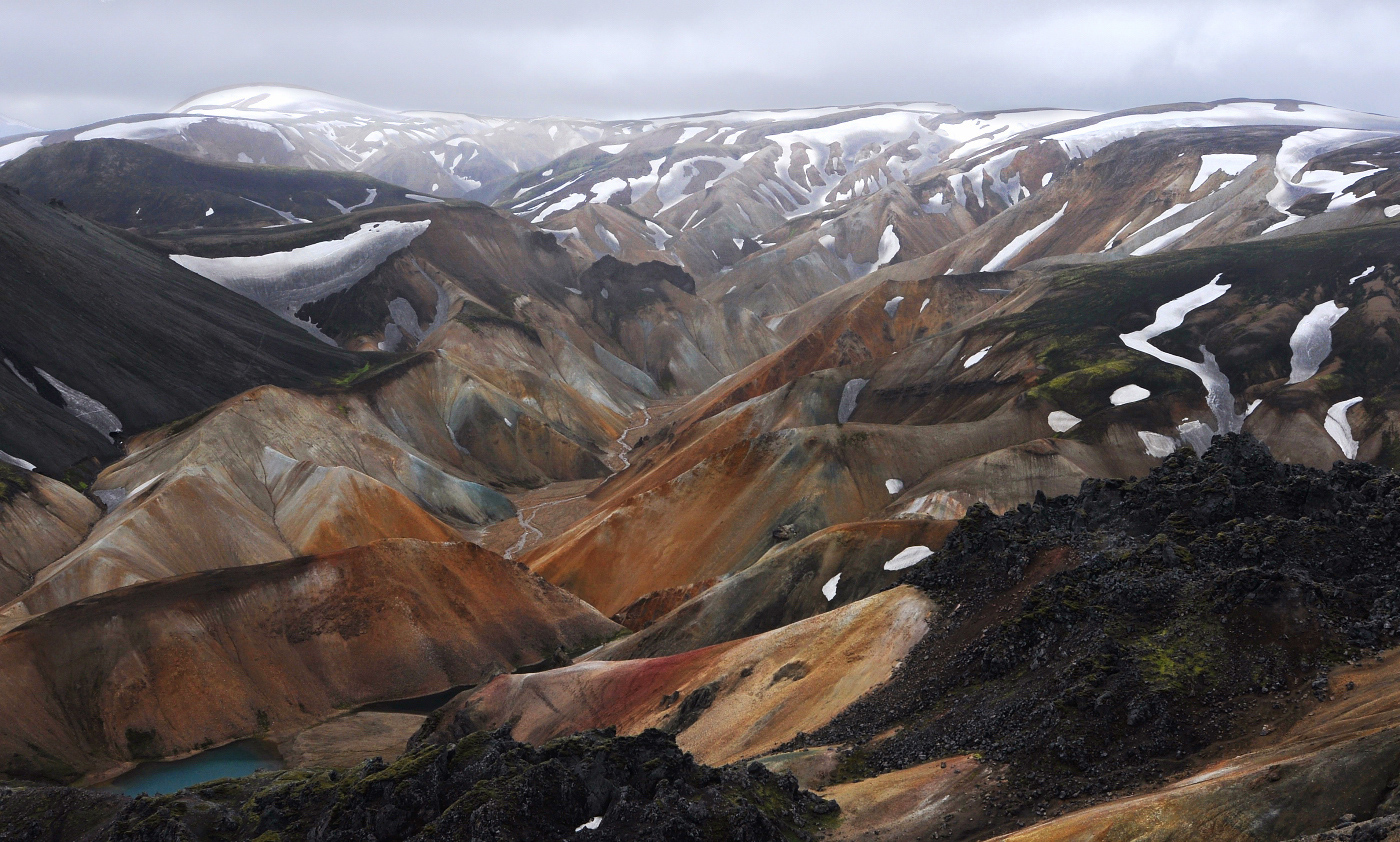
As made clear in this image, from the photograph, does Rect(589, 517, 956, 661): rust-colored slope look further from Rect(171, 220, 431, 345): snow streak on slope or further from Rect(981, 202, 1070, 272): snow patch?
Rect(981, 202, 1070, 272): snow patch

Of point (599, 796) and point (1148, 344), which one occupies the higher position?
point (599, 796)

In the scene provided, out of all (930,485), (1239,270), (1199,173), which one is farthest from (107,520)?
(1199,173)

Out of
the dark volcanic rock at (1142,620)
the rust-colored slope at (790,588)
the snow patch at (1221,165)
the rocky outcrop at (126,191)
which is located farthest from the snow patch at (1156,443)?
the rocky outcrop at (126,191)

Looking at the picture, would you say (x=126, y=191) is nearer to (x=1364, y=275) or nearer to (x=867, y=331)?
(x=867, y=331)

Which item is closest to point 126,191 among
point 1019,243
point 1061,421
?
point 1019,243

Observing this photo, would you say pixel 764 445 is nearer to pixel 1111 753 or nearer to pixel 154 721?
pixel 154 721

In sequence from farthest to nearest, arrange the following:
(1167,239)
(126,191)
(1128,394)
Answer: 1. (126,191)
2. (1167,239)
3. (1128,394)
